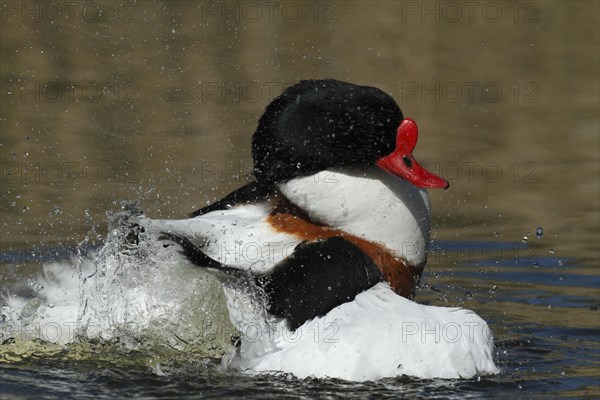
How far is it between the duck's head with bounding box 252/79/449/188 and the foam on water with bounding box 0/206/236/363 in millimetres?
755

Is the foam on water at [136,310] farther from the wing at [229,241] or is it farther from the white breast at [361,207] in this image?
the white breast at [361,207]

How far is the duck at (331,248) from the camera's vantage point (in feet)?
17.9

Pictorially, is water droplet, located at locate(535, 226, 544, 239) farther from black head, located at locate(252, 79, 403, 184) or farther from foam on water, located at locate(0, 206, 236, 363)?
foam on water, located at locate(0, 206, 236, 363)

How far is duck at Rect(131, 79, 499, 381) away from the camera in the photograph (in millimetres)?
5469

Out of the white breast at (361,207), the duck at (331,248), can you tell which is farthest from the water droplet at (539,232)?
the white breast at (361,207)

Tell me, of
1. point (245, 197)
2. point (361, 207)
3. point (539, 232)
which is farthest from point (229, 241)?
A: point (539, 232)

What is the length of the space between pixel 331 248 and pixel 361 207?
0.40 m

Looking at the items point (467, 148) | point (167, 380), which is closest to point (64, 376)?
point (167, 380)

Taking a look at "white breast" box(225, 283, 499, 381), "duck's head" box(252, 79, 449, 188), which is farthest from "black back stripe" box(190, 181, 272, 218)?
"white breast" box(225, 283, 499, 381)

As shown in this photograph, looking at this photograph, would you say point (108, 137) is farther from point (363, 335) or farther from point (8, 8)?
point (363, 335)

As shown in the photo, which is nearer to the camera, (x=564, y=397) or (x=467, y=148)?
(x=564, y=397)

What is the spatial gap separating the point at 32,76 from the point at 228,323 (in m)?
7.45

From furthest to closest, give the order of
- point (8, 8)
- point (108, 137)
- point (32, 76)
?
point (8, 8), point (32, 76), point (108, 137)

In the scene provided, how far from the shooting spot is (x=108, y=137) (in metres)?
10.5
